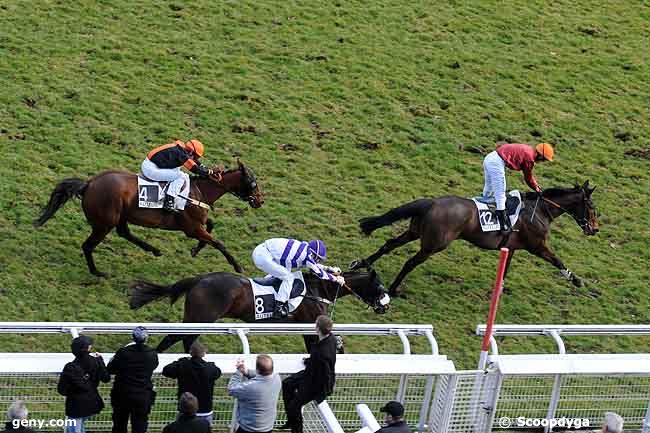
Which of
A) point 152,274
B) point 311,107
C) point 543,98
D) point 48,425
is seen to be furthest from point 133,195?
point 543,98

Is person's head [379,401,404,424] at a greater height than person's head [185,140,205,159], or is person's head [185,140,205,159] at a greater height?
person's head [185,140,205,159]

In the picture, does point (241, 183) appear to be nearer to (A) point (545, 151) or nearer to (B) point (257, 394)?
(A) point (545, 151)

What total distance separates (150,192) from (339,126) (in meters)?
4.62

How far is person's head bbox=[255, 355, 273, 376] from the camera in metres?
7.68

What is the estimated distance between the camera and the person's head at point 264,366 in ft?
25.2

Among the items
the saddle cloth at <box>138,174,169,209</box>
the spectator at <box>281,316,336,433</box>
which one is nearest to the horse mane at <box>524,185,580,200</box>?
the saddle cloth at <box>138,174,169,209</box>

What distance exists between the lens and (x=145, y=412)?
797cm

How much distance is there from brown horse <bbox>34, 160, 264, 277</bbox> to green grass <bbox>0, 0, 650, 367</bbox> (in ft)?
1.27

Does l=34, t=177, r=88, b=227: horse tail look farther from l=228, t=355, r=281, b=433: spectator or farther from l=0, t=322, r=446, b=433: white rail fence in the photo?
l=228, t=355, r=281, b=433: spectator

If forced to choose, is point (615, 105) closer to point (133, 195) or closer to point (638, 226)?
point (638, 226)

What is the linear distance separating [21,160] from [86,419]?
5.90 m

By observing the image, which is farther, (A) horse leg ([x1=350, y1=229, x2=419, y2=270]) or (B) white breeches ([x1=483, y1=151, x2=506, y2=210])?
(A) horse leg ([x1=350, y1=229, x2=419, y2=270])

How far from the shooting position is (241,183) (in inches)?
472

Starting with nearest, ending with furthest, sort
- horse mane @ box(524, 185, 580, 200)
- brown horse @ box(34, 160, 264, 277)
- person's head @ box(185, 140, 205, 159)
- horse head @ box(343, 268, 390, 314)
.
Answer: horse head @ box(343, 268, 390, 314) < brown horse @ box(34, 160, 264, 277) < person's head @ box(185, 140, 205, 159) < horse mane @ box(524, 185, 580, 200)
